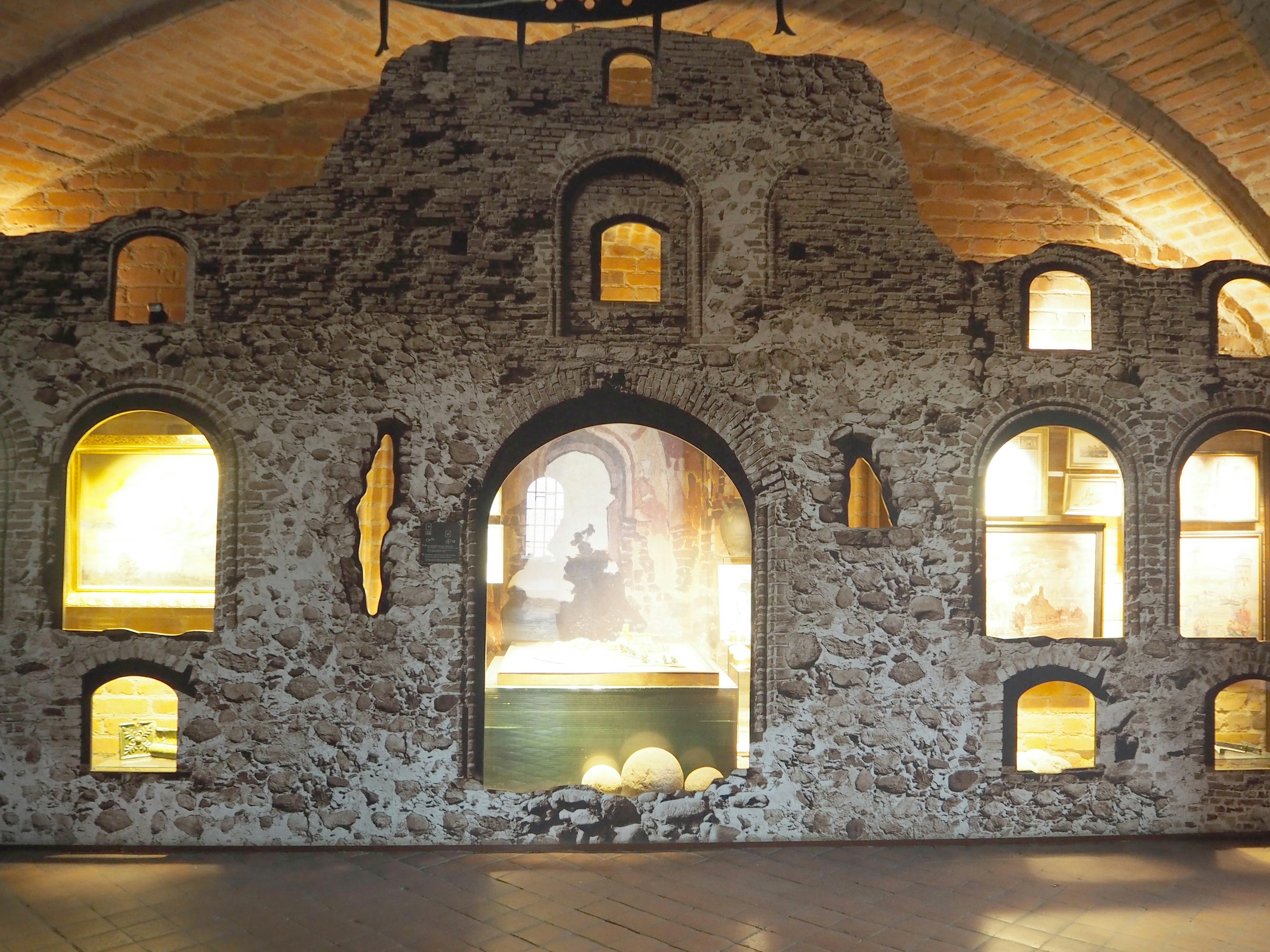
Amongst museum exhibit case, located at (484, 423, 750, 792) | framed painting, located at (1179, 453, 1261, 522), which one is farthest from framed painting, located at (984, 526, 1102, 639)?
museum exhibit case, located at (484, 423, 750, 792)

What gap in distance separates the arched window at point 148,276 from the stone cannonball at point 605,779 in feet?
20.5

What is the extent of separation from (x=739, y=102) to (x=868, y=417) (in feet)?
9.08

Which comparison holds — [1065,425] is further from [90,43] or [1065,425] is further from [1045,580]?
[90,43]

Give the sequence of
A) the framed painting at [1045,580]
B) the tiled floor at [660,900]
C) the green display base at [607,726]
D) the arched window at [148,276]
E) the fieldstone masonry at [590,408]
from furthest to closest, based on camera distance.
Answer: the green display base at [607,726], the arched window at [148,276], the framed painting at [1045,580], the fieldstone masonry at [590,408], the tiled floor at [660,900]

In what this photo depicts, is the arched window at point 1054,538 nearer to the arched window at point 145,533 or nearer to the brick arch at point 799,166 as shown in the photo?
the brick arch at point 799,166

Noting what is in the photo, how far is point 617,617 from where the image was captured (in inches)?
618

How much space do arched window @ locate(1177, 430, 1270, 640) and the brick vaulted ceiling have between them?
250cm

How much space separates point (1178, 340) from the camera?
295 inches

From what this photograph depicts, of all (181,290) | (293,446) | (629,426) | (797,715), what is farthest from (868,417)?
(629,426)

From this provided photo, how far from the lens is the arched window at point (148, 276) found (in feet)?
30.9

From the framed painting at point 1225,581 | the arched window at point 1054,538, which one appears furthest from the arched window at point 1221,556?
the arched window at point 1054,538

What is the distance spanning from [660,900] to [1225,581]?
707cm

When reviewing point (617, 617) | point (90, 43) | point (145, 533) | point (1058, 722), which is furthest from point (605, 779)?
point (90, 43)

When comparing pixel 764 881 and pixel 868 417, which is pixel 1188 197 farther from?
pixel 764 881
